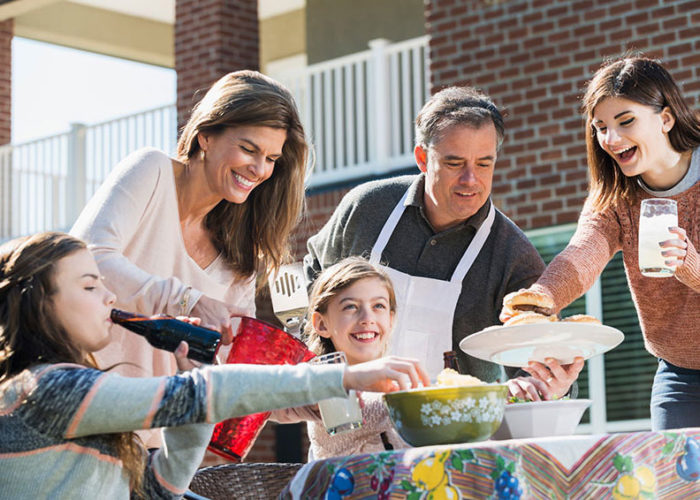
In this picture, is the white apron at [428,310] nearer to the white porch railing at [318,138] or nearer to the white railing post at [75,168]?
the white porch railing at [318,138]

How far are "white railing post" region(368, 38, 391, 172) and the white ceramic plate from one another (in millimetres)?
6975

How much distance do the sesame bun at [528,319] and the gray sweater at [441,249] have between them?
893 millimetres

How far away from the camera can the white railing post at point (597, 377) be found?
800 centimetres

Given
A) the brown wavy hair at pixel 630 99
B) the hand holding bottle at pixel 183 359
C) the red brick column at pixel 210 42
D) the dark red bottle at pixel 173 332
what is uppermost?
the red brick column at pixel 210 42

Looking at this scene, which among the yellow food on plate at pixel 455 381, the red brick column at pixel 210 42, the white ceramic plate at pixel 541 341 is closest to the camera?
the yellow food on plate at pixel 455 381

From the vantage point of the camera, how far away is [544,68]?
8.09 m

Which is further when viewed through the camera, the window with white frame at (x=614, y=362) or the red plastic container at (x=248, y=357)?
the window with white frame at (x=614, y=362)

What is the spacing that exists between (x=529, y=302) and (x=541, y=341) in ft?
0.63

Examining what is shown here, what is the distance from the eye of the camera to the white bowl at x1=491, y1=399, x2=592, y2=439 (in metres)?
2.75

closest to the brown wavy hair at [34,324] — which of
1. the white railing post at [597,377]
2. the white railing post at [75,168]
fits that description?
the white railing post at [597,377]

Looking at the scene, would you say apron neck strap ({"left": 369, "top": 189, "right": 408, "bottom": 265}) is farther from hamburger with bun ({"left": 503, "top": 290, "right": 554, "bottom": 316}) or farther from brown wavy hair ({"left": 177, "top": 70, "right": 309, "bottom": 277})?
hamburger with bun ({"left": 503, "top": 290, "right": 554, "bottom": 316})

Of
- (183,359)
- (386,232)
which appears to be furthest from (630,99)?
(183,359)

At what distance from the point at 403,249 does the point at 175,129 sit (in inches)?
296

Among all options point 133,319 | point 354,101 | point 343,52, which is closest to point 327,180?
point 354,101
